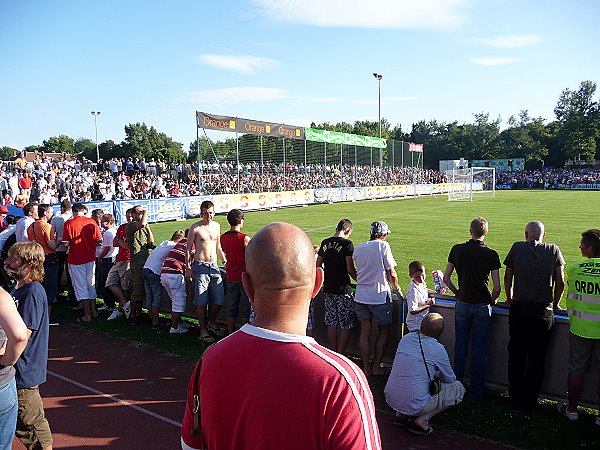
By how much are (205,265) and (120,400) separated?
2.46 m

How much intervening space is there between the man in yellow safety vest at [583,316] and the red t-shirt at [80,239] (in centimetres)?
727

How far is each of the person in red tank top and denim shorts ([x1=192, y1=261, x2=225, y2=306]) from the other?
0.88 feet

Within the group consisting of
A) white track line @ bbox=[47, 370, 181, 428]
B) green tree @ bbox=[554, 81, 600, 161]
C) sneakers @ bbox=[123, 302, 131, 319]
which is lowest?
white track line @ bbox=[47, 370, 181, 428]

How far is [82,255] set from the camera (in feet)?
28.0

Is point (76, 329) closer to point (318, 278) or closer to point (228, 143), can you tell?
point (318, 278)

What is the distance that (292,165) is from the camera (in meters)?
39.0

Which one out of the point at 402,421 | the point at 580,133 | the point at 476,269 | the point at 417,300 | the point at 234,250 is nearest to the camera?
the point at 402,421

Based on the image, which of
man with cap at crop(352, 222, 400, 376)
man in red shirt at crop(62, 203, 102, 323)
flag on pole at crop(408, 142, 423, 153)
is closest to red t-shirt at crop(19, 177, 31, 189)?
man in red shirt at crop(62, 203, 102, 323)

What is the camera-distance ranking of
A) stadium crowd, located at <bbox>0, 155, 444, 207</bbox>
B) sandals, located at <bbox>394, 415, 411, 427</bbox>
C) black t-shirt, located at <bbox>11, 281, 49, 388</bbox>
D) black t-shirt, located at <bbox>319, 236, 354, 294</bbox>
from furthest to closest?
stadium crowd, located at <bbox>0, 155, 444, 207</bbox>, black t-shirt, located at <bbox>319, 236, 354, 294</bbox>, sandals, located at <bbox>394, 415, 411, 427</bbox>, black t-shirt, located at <bbox>11, 281, 49, 388</bbox>

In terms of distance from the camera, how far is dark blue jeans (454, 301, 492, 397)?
5512 mm

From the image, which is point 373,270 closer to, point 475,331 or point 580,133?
point 475,331

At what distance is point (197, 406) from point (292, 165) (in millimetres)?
37637

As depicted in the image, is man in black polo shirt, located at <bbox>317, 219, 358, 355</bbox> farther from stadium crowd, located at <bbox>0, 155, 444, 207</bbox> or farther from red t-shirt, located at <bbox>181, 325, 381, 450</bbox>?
stadium crowd, located at <bbox>0, 155, 444, 207</bbox>

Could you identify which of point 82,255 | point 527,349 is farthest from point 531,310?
point 82,255
